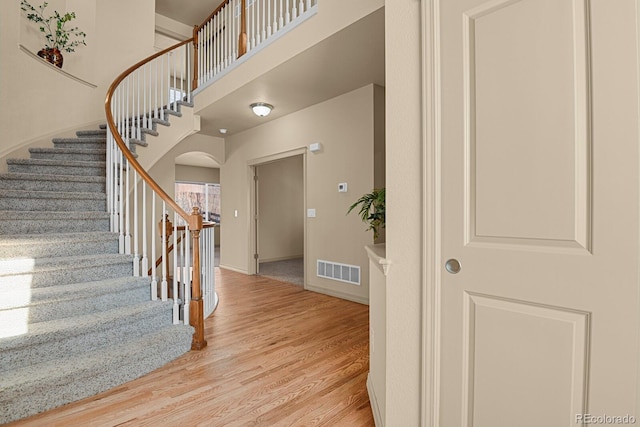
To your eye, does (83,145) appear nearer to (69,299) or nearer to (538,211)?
(69,299)

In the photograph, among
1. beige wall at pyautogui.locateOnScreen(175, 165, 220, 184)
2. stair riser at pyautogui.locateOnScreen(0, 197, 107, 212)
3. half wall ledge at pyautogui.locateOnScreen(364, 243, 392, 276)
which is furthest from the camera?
beige wall at pyautogui.locateOnScreen(175, 165, 220, 184)

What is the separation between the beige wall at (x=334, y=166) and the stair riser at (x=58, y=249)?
2489mm

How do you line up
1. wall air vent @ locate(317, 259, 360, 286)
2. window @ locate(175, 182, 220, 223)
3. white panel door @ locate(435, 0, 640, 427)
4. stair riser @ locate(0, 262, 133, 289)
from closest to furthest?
white panel door @ locate(435, 0, 640, 427)
stair riser @ locate(0, 262, 133, 289)
wall air vent @ locate(317, 259, 360, 286)
window @ locate(175, 182, 220, 223)

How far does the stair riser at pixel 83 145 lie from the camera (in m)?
4.11

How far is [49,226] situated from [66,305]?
1.10 metres

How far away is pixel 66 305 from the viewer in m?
2.26

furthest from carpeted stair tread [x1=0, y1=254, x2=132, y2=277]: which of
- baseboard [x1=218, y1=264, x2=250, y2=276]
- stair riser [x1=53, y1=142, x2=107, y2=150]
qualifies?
baseboard [x1=218, y1=264, x2=250, y2=276]

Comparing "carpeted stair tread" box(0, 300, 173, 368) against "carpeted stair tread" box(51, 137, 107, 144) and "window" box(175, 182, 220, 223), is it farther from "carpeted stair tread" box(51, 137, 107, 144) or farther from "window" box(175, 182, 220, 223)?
"window" box(175, 182, 220, 223)

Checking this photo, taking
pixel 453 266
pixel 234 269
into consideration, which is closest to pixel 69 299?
pixel 453 266

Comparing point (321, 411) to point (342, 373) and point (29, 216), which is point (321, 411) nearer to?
point (342, 373)

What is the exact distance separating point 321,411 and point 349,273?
234 centimetres

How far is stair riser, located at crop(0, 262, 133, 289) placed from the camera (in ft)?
7.47

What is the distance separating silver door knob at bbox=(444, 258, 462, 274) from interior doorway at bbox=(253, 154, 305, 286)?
5596 mm

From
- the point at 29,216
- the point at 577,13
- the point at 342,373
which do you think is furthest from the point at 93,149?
the point at 577,13
